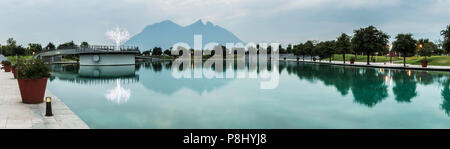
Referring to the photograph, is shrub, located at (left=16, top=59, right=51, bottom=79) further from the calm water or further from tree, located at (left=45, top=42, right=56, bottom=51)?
tree, located at (left=45, top=42, right=56, bottom=51)

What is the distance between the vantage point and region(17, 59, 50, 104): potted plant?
10.8m

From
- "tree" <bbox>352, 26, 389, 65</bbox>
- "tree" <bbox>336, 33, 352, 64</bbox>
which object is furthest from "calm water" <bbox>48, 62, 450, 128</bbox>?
"tree" <bbox>336, 33, 352, 64</bbox>

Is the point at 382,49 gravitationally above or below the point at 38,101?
above

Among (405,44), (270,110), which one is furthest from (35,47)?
(270,110)

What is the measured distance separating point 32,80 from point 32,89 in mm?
365

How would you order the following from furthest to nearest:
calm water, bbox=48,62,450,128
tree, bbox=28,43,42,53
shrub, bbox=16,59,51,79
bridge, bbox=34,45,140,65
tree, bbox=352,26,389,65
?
tree, bbox=28,43,42,53
bridge, bbox=34,45,140,65
tree, bbox=352,26,389,65
shrub, bbox=16,59,51,79
calm water, bbox=48,62,450,128

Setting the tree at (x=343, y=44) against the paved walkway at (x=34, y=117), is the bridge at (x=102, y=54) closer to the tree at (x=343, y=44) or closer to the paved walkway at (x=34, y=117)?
the tree at (x=343, y=44)

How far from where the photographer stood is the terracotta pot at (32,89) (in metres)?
10.9

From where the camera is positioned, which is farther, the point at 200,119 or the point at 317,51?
the point at 317,51

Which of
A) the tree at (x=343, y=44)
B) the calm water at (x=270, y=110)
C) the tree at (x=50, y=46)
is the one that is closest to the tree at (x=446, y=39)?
the tree at (x=343, y=44)
